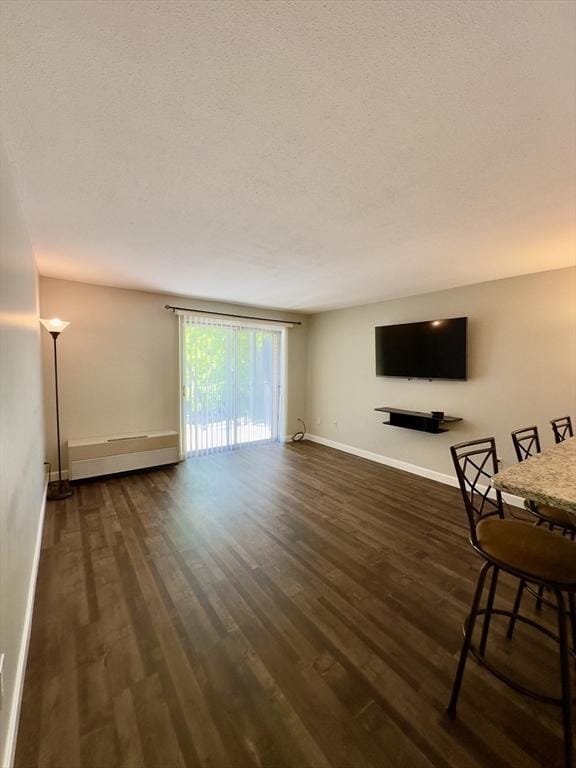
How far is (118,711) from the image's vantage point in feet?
4.11

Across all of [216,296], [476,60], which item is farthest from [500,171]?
[216,296]

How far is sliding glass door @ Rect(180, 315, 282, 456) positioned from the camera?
184 inches

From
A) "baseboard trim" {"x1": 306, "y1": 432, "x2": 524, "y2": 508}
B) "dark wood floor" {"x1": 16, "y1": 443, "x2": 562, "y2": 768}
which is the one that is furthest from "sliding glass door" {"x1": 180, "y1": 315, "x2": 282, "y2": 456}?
"dark wood floor" {"x1": 16, "y1": 443, "x2": 562, "y2": 768}

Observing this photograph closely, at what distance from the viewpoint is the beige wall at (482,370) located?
3.01 m

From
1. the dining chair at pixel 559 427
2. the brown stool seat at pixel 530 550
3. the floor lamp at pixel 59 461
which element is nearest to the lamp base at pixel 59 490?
the floor lamp at pixel 59 461

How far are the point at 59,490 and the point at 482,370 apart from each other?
196 inches

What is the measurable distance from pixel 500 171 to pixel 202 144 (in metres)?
1.43

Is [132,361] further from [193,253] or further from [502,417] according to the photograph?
[502,417]

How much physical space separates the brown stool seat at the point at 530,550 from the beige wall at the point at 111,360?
4152mm

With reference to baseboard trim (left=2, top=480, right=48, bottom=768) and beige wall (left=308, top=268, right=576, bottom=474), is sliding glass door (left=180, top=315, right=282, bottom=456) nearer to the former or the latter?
beige wall (left=308, top=268, right=576, bottom=474)

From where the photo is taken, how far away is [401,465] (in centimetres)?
438

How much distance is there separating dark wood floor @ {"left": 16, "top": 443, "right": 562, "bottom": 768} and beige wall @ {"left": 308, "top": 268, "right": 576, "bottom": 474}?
133 centimetres

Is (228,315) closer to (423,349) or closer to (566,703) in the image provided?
(423,349)

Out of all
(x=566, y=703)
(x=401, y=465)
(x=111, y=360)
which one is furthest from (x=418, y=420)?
(x=111, y=360)
